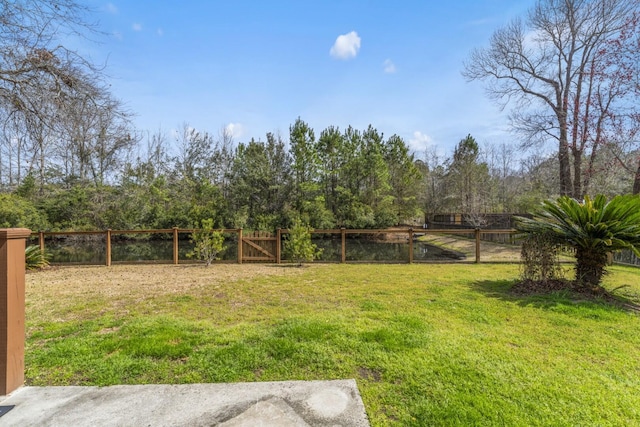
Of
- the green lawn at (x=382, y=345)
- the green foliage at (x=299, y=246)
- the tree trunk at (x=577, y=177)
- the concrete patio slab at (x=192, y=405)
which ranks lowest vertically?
the green lawn at (x=382, y=345)

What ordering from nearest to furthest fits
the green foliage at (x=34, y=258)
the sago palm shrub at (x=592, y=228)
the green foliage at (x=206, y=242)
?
the sago palm shrub at (x=592, y=228)
the green foliage at (x=34, y=258)
the green foliage at (x=206, y=242)

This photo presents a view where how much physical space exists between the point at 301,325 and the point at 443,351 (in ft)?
4.96

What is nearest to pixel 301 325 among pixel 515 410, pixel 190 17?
pixel 515 410

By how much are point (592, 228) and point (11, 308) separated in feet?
22.7

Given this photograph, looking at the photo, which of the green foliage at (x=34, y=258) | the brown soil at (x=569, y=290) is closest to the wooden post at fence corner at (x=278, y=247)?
the brown soil at (x=569, y=290)

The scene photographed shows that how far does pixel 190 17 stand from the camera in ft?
22.6

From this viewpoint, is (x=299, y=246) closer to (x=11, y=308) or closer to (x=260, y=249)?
(x=260, y=249)

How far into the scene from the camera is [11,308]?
80.7 inches

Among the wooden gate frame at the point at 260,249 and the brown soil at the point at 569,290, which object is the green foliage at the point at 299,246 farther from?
the brown soil at the point at 569,290

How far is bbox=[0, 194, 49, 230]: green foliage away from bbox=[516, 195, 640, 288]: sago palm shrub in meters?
20.4

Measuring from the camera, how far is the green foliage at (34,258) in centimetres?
740

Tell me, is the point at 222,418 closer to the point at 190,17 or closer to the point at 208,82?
the point at 190,17

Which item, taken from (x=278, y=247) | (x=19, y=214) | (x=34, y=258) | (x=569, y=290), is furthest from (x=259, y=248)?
(x=19, y=214)

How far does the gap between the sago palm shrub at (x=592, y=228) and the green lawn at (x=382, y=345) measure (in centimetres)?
75
